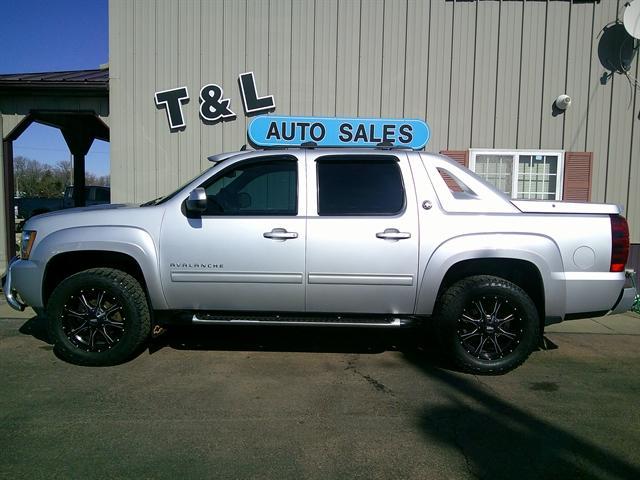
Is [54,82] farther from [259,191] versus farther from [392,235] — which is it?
[392,235]

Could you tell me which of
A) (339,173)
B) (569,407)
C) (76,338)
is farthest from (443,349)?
(76,338)

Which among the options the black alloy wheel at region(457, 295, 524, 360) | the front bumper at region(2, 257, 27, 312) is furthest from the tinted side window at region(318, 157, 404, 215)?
the front bumper at region(2, 257, 27, 312)

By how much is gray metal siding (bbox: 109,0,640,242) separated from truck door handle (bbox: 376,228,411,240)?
4.47 meters

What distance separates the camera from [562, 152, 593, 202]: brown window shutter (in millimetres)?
8148

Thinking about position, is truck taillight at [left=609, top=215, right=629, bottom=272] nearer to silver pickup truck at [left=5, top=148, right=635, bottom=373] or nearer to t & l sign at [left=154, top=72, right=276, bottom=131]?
silver pickup truck at [left=5, top=148, right=635, bottom=373]

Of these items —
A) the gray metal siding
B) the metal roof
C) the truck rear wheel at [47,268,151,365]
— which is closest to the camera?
the truck rear wheel at [47,268,151,365]

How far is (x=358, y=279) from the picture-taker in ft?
14.0

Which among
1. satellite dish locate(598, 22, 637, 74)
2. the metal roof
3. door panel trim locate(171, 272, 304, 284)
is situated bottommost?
door panel trim locate(171, 272, 304, 284)

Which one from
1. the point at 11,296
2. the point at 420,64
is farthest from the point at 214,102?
the point at 11,296

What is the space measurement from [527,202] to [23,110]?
865 cm

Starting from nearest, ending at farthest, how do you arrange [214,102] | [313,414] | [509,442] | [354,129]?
[509,442] < [313,414] < [354,129] < [214,102]

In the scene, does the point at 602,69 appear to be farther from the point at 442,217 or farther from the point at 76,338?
the point at 76,338

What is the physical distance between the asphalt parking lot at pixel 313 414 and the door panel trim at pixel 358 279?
0.85 m

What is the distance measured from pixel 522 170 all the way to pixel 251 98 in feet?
15.4
